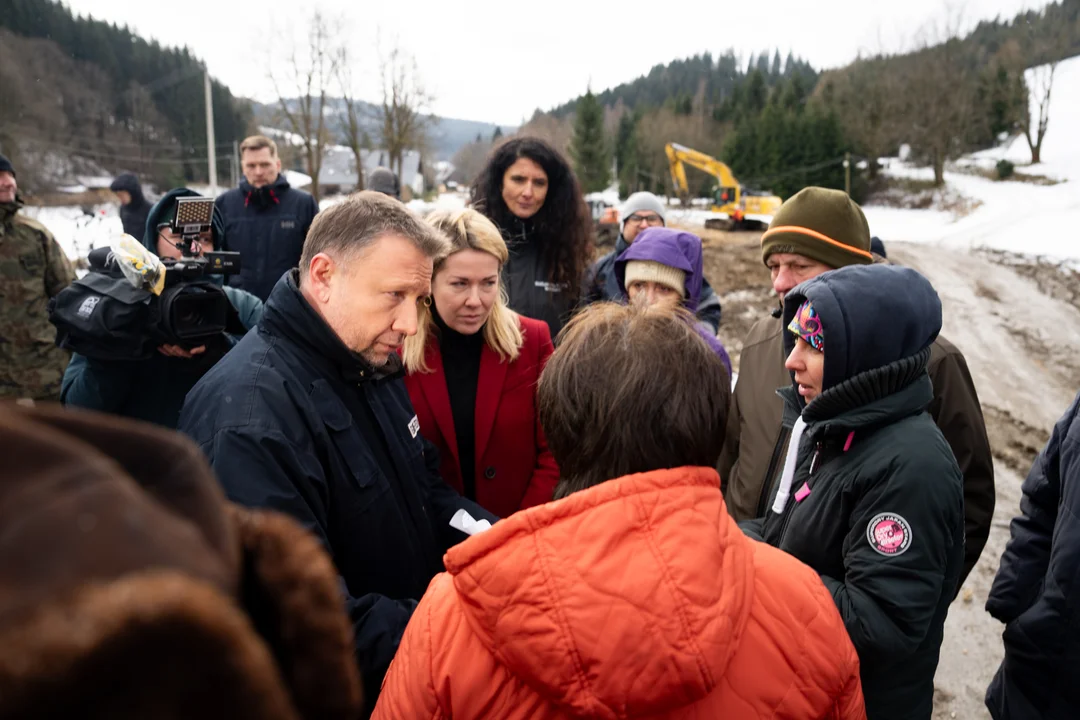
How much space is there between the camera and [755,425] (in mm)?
2623

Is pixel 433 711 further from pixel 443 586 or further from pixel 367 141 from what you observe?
pixel 367 141

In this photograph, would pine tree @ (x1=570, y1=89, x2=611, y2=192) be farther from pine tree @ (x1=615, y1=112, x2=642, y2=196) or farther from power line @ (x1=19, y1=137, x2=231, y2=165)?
power line @ (x1=19, y1=137, x2=231, y2=165)

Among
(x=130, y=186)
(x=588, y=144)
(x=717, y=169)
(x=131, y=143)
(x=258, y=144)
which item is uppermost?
(x=588, y=144)

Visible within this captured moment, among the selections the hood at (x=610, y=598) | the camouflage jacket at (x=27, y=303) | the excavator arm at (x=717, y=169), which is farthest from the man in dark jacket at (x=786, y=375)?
the excavator arm at (x=717, y=169)

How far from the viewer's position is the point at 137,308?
8.02 ft

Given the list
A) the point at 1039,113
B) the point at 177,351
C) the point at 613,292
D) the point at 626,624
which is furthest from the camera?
the point at 1039,113

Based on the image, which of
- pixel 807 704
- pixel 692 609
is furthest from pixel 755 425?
pixel 692 609

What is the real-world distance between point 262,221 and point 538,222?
9.76 feet

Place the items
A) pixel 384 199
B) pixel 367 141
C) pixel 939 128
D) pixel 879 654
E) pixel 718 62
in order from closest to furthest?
1. pixel 879 654
2. pixel 384 199
3. pixel 939 128
4. pixel 367 141
5. pixel 718 62

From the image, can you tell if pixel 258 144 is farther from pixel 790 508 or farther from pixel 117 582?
pixel 117 582

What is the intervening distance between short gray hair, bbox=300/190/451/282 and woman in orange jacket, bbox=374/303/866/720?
804 mm

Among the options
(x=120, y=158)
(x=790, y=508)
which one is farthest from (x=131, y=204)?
(x=120, y=158)

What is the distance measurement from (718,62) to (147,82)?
57.4 meters

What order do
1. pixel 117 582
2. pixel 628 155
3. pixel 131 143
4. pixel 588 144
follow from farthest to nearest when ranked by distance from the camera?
1. pixel 628 155
2. pixel 588 144
3. pixel 131 143
4. pixel 117 582
